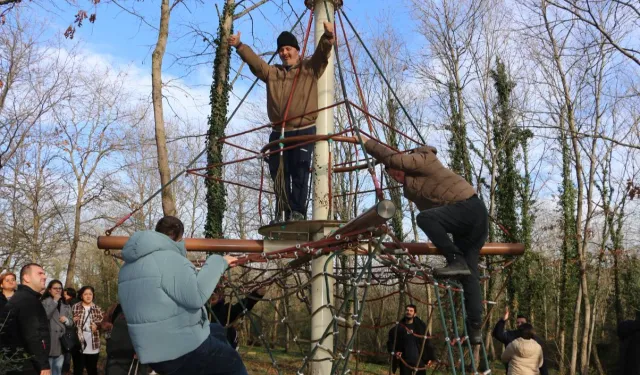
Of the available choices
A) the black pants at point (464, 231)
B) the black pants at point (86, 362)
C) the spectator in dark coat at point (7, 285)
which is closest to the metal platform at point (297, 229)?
the black pants at point (464, 231)

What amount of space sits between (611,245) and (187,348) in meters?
19.5

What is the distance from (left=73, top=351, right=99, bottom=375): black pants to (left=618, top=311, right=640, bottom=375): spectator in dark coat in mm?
5632

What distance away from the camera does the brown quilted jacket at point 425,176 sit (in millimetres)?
3777

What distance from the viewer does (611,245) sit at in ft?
63.1

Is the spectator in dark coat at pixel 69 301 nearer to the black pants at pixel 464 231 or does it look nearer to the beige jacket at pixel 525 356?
the beige jacket at pixel 525 356

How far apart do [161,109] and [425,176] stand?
16.1ft

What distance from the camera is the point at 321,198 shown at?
432 cm

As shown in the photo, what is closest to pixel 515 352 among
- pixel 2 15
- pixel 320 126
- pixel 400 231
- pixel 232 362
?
pixel 320 126

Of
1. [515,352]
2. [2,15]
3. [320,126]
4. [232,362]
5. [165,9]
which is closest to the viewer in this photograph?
[232,362]

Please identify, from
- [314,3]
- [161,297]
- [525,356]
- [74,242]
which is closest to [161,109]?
[314,3]

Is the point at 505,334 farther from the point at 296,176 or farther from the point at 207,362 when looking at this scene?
the point at 207,362

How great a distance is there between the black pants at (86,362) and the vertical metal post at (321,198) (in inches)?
150

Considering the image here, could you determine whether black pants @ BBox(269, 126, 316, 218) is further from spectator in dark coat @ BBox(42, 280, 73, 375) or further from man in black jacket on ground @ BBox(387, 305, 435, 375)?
spectator in dark coat @ BBox(42, 280, 73, 375)

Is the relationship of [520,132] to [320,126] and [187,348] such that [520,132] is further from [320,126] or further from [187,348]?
[187,348]
